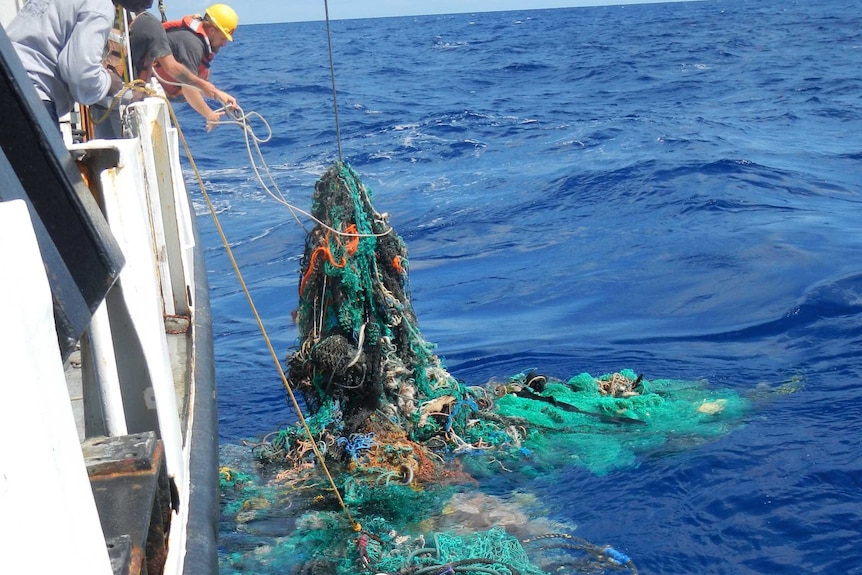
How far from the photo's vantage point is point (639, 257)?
10.7 metres

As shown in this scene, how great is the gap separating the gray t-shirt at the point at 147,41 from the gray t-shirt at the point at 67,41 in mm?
2514

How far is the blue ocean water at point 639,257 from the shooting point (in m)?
5.07

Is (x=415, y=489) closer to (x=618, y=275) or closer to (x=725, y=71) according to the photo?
(x=618, y=275)

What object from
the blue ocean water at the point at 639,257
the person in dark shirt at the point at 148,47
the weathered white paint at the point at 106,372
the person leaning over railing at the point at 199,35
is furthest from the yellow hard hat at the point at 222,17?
the weathered white paint at the point at 106,372

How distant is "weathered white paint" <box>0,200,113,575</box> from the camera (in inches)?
45.8

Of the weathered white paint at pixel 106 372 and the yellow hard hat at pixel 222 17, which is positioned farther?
the yellow hard hat at pixel 222 17

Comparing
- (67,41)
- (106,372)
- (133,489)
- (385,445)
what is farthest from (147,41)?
(133,489)

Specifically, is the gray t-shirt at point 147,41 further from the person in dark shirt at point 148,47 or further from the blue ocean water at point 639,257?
the blue ocean water at point 639,257

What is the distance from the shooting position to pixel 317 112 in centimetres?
2562

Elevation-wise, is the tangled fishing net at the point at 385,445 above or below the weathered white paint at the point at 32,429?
below

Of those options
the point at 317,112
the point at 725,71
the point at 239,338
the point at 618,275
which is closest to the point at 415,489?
the point at 239,338

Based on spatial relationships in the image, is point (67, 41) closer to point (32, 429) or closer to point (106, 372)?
point (106, 372)

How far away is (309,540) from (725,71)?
1043 inches

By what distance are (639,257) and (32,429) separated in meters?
9.96
